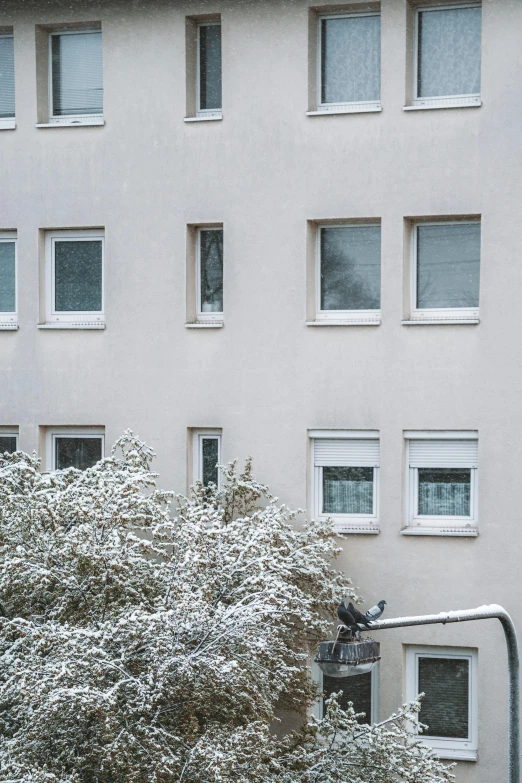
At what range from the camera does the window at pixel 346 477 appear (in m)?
19.8

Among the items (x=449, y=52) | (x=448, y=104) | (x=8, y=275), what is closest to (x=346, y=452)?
(x=448, y=104)

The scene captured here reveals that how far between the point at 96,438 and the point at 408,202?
5501mm

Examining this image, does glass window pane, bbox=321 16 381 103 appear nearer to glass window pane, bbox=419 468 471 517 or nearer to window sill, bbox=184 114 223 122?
window sill, bbox=184 114 223 122

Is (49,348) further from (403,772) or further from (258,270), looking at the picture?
(403,772)

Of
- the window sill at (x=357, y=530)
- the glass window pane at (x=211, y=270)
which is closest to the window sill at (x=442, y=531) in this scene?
the window sill at (x=357, y=530)

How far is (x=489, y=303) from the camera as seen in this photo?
1903 centimetres

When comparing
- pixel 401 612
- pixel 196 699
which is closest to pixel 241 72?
pixel 401 612

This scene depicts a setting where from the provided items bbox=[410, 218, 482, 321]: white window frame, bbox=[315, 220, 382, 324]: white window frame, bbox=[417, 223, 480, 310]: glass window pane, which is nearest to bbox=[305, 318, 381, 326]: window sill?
bbox=[315, 220, 382, 324]: white window frame

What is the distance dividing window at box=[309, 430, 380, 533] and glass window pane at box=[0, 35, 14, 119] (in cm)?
647

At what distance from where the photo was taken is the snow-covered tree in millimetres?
14938

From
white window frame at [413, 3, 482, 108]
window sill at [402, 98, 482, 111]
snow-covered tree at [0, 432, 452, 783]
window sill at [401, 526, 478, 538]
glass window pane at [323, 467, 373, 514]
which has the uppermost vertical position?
white window frame at [413, 3, 482, 108]

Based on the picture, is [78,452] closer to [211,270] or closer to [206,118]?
[211,270]

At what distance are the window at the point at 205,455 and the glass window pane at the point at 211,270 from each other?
5.72 ft

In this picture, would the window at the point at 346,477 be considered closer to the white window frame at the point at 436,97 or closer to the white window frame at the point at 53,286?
the white window frame at the point at 53,286
